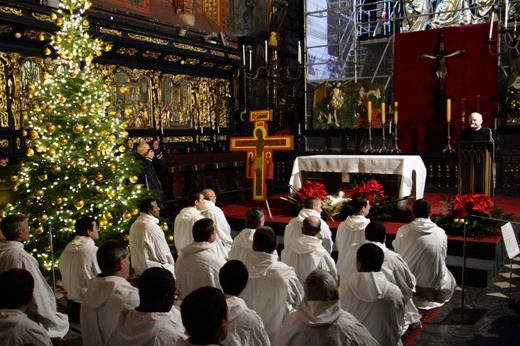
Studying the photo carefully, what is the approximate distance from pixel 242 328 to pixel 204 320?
0.79 m

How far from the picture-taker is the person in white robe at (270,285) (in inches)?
161

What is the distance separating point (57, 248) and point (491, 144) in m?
6.75

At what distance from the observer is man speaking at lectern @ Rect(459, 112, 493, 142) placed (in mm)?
8336

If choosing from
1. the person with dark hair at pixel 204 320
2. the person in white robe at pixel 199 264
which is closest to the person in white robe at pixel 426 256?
the person in white robe at pixel 199 264

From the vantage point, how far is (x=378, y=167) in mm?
8742

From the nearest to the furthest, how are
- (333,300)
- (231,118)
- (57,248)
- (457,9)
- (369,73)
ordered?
(333,300) → (57,248) → (457,9) → (231,118) → (369,73)

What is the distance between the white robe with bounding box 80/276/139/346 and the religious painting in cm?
1214

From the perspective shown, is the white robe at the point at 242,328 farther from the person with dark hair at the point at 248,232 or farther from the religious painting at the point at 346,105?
the religious painting at the point at 346,105

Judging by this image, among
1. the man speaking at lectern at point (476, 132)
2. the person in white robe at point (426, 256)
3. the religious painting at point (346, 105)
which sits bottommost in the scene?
the person in white robe at point (426, 256)

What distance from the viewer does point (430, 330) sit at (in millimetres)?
4961

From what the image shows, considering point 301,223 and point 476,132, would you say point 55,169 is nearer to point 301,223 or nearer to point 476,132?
point 301,223

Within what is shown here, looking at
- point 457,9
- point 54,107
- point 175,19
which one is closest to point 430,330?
point 54,107

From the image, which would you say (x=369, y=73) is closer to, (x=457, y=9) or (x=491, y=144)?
(x=457, y=9)

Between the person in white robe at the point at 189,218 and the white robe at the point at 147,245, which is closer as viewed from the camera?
the white robe at the point at 147,245
